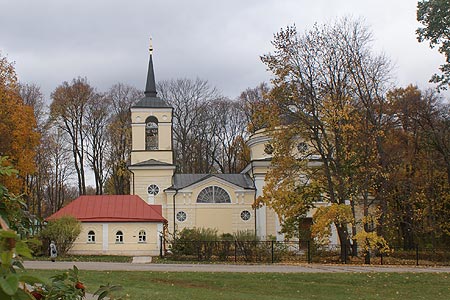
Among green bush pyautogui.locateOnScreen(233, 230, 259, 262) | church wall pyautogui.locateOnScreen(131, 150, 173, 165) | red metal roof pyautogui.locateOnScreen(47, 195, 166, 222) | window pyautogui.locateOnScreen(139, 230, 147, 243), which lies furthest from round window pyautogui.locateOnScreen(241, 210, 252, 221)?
green bush pyautogui.locateOnScreen(233, 230, 259, 262)

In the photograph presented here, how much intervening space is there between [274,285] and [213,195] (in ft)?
73.5

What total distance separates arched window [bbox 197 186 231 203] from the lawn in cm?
1935

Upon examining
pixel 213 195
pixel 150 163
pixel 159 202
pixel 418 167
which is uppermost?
pixel 150 163

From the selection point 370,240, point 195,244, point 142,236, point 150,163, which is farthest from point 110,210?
point 370,240

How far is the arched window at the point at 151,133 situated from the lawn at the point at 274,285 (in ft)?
73.9

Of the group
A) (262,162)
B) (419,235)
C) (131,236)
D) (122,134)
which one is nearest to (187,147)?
(122,134)

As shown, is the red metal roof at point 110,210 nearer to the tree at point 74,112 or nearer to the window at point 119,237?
the window at point 119,237

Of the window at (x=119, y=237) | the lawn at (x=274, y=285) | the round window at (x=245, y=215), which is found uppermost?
the round window at (x=245, y=215)

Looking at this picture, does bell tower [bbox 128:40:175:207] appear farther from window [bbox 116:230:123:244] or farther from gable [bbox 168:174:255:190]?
window [bbox 116:230:123:244]

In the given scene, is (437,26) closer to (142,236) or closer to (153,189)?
(142,236)

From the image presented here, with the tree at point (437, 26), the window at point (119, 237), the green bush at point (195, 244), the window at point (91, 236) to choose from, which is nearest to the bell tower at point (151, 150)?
the window at point (119, 237)

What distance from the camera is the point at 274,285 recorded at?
1823 centimetres

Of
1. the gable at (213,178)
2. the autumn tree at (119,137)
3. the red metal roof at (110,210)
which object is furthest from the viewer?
the autumn tree at (119,137)

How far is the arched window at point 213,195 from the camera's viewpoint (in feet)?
133
